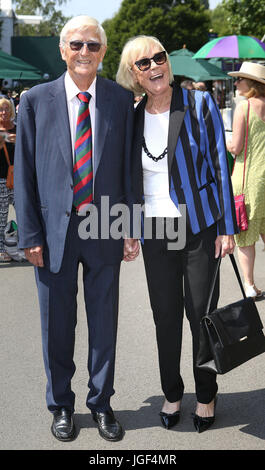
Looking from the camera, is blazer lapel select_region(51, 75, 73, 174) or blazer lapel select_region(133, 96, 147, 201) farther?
blazer lapel select_region(133, 96, 147, 201)

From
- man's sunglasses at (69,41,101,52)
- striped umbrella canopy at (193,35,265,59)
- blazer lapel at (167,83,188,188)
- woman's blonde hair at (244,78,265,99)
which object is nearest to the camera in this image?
man's sunglasses at (69,41,101,52)

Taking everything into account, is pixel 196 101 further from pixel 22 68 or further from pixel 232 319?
pixel 22 68

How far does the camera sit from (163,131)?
3.61m

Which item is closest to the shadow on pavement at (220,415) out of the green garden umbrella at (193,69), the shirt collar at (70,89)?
the shirt collar at (70,89)

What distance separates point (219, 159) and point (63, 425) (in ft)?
5.33

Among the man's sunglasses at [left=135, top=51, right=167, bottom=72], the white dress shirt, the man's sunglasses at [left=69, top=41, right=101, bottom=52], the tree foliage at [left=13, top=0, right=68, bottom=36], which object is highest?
the man's sunglasses at [left=69, top=41, right=101, bottom=52]

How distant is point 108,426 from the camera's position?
369 centimetres

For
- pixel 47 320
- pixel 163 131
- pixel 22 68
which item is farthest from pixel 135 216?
pixel 22 68

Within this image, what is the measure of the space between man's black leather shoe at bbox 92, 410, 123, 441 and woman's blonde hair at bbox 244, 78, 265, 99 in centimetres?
306

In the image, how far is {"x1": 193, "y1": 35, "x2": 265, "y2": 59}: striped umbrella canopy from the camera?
45.9 ft

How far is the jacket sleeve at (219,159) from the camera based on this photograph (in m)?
3.57

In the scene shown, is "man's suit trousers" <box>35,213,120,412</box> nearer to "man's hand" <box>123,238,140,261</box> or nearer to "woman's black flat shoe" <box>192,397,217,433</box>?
"man's hand" <box>123,238,140,261</box>

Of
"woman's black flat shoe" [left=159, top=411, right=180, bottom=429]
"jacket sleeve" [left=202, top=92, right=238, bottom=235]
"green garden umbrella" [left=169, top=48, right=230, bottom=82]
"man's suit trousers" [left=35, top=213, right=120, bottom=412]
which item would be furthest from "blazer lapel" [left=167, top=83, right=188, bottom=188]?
"green garden umbrella" [left=169, top=48, right=230, bottom=82]

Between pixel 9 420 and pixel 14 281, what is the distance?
11.6 ft
